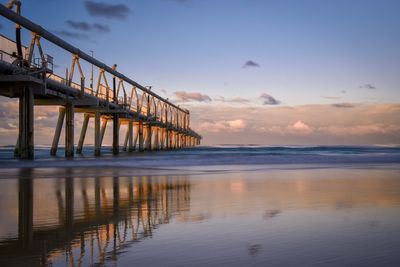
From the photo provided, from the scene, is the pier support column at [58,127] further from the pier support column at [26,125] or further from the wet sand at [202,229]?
the wet sand at [202,229]

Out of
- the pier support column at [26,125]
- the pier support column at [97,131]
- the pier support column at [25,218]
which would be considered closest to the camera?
the pier support column at [25,218]

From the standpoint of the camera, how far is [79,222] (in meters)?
5.46

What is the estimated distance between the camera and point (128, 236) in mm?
4551

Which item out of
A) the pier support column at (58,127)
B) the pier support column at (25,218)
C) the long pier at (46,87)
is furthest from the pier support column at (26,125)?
the pier support column at (25,218)

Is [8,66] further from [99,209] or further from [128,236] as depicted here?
[128,236]

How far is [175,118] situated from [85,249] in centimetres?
9283

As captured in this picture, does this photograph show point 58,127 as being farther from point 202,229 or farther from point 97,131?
point 202,229

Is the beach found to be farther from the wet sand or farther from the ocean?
the ocean

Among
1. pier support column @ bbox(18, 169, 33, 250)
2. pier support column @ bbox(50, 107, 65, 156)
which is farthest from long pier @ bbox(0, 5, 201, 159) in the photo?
pier support column @ bbox(18, 169, 33, 250)

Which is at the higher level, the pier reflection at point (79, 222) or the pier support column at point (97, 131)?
the pier support column at point (97, 131)

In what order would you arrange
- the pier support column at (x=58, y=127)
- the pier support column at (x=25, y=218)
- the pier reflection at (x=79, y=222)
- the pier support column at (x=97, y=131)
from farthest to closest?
the pier support column at (x=97, y=131)
the pier support column at (x=58, y=127)
the pier support column at (x=25, y=218)
the pier reflection at (x=79, y=222)

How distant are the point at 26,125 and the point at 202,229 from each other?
72.0 feet

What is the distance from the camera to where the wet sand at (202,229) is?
3.70 m

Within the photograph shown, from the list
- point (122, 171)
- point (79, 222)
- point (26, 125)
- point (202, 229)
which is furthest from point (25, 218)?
point (26, 125)
